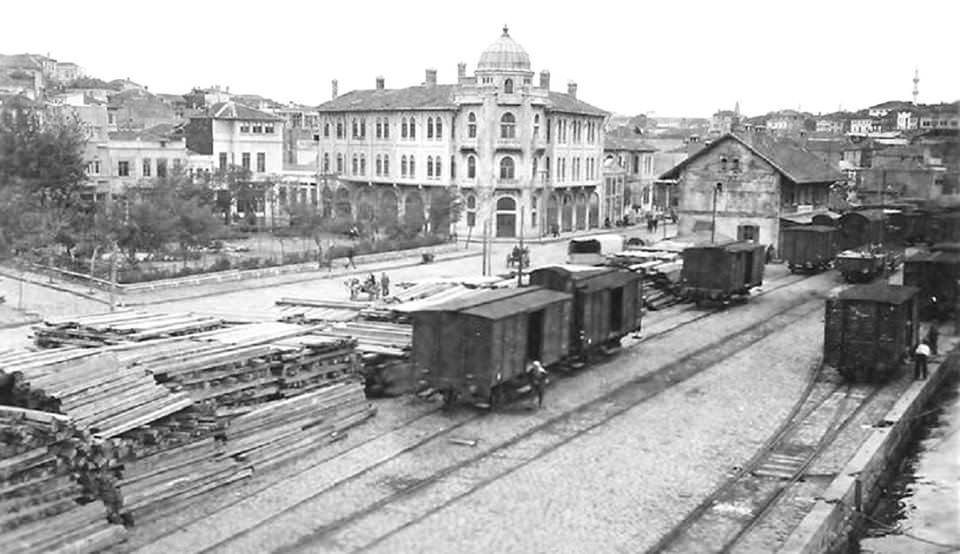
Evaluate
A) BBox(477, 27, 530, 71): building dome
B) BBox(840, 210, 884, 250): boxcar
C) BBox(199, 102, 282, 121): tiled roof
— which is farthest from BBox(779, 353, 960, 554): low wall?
BBox(199, 102, 282, 121): tiled roof

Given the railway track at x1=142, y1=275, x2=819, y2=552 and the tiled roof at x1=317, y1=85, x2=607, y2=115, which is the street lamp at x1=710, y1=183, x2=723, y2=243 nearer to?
the tiled roof at x1=317, y1=85, x2=607, y2=115

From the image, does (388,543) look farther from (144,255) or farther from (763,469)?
(144,255)

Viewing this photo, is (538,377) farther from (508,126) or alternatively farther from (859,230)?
(508,126)

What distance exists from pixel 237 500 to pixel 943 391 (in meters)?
18.5

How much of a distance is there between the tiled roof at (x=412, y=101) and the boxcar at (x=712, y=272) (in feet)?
105

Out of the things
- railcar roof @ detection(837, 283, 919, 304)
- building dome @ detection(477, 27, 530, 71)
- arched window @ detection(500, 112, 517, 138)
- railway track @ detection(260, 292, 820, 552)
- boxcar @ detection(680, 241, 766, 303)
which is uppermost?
building dome @ detection(477, 27, 530, 71)

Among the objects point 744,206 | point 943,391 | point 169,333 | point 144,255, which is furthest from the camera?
point 744,206

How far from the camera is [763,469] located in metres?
19.1

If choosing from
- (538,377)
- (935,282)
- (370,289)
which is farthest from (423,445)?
(935,282)

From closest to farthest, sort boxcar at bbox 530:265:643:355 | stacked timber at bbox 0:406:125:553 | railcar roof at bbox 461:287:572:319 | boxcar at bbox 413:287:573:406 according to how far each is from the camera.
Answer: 1. stacked timber at bbox 0:406:125:553
2. boxcar at bbox 413:287:573:406
3. railcar roof at bbox 461:287:572:319
4. boxcar at bbox 530:265:643:355

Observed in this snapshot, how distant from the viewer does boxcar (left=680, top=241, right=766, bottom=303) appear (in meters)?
37.7

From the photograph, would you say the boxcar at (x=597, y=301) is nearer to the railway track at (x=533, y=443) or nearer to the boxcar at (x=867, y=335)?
the railway track at (x=533, y=443)

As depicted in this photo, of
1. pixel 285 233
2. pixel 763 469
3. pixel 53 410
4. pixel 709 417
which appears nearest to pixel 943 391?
pixel 709 417

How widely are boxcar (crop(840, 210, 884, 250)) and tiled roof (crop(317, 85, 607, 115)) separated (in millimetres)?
22123
